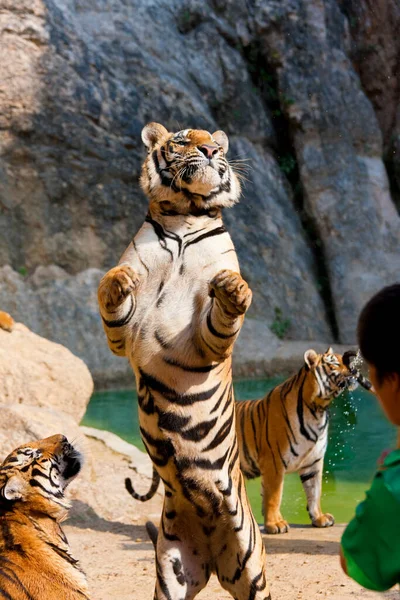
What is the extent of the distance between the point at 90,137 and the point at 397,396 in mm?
11848

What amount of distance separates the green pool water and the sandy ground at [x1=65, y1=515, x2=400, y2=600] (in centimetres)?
98

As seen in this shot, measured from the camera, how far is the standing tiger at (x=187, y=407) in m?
2.96

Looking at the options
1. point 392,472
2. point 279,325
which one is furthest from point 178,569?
point 279,325

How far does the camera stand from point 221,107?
14352 millimetres

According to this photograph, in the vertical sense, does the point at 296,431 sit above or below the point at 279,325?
above

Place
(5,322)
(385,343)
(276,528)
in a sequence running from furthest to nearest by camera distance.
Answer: (5,322) < (276,528) < (385,343)

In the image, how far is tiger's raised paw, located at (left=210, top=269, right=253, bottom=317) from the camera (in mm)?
2693

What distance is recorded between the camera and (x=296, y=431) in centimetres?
559

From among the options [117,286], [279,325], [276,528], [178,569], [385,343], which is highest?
[385,343]

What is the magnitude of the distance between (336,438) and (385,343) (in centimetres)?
728

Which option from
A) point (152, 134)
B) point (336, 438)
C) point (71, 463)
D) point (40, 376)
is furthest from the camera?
point (336, 438)

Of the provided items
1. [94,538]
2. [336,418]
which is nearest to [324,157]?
[336,418]

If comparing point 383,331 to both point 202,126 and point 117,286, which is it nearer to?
point 117,286

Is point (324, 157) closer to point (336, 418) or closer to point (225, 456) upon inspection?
point (336, 418)
